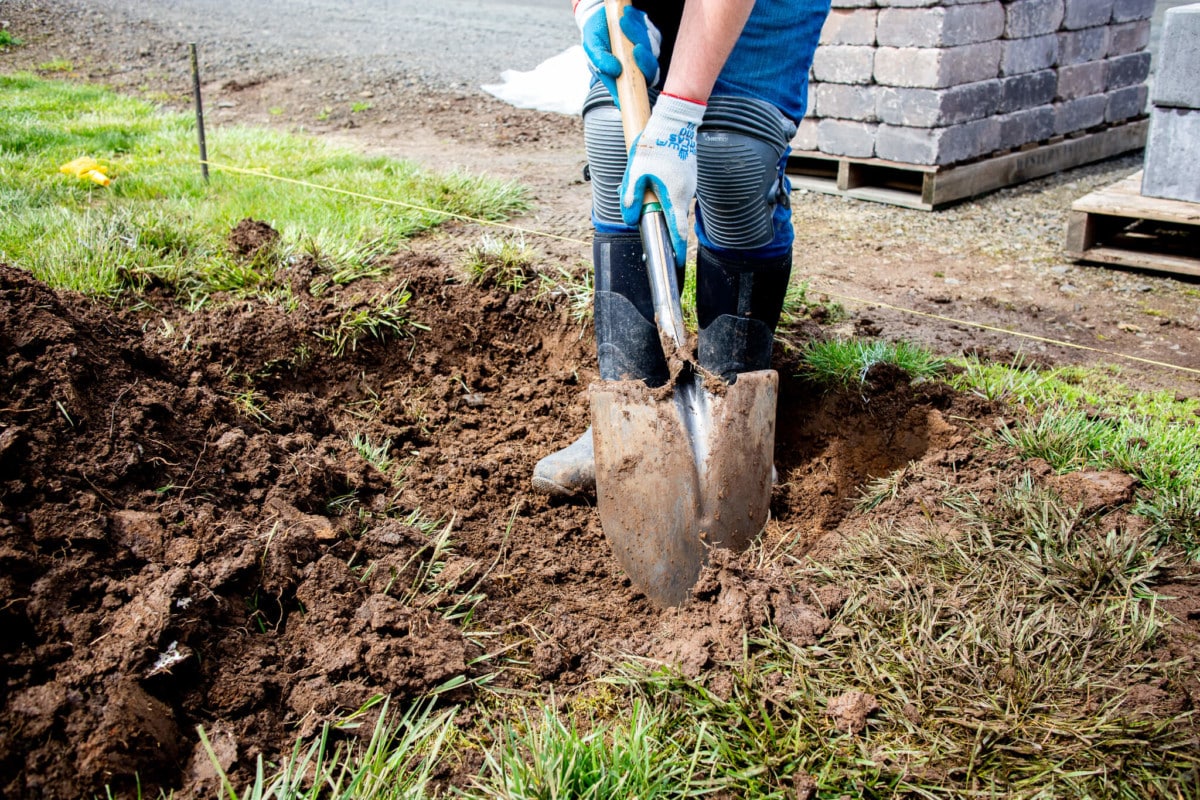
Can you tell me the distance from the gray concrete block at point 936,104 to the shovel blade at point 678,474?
3.47 meters

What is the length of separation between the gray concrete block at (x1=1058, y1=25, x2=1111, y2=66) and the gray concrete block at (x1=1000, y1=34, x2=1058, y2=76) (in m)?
0.09

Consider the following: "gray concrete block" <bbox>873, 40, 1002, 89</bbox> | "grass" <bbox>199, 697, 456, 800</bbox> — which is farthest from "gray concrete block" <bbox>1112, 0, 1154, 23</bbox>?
"grass" <bbox>199, 697, 456, 800</bbox>

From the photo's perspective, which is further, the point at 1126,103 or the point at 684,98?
the point at 1126,103

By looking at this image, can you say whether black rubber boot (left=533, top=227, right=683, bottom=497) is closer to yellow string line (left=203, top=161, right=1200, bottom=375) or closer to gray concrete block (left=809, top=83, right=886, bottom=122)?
yellow string line (left=203, top=161, right=1200, bottom=375)

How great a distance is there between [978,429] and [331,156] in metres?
4.19

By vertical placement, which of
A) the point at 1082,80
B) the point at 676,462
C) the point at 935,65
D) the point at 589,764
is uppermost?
the point at 935,65

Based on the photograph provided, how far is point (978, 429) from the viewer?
2.44 meters

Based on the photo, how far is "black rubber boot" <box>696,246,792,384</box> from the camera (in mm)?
2371

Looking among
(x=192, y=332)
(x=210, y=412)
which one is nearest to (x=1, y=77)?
(x=192, y=332)

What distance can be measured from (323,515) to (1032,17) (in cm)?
512

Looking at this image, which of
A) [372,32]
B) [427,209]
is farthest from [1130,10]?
[372,32]

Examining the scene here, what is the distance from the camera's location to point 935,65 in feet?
15.5

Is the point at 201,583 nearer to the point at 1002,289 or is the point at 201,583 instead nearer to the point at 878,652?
the point at 878,652

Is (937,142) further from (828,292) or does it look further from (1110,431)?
(1110,431)
